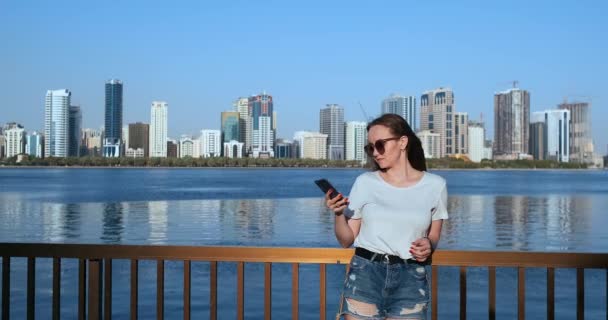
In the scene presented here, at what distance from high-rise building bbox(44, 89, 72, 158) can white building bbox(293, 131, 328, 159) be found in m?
63.2

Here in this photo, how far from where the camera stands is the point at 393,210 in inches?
92.0

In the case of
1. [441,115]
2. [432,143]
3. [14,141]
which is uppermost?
[441,115]

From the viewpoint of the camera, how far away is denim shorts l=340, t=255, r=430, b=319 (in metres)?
2.30

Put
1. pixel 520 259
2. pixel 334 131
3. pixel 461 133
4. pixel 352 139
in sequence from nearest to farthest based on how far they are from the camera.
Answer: pixel 520 259 → pixel 352 139 → pixel 334 131 → pixel 461 133

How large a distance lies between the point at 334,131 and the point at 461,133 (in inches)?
1396

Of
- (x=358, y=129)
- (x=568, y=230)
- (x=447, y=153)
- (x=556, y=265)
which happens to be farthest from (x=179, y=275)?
(x=447, y=153)

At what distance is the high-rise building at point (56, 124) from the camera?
624ft

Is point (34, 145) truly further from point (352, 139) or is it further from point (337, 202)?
point (337, 202)

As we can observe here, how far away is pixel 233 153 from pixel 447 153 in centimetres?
5826

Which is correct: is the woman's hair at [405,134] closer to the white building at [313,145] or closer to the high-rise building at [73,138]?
the white building at [313,145]

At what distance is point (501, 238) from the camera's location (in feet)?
58.5

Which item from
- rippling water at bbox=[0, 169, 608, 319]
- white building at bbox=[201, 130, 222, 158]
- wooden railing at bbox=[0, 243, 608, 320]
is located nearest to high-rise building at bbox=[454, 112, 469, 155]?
white building at bbox=[201, 130, 222, 158]

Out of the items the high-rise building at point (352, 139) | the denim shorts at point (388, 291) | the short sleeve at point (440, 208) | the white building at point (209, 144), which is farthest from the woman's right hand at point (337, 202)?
the white building at point (209, 144)

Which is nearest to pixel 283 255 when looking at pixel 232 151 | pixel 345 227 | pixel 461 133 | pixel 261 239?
pixel 345 227
